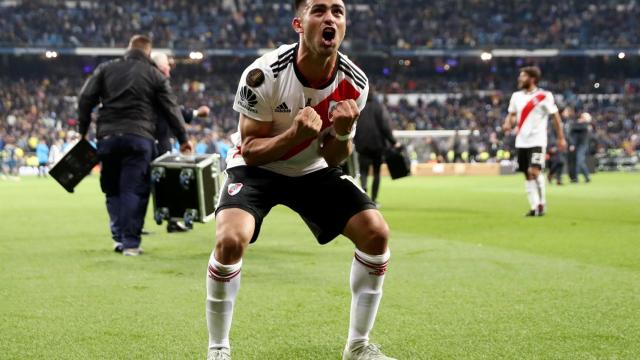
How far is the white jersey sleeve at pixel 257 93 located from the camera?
4.32m

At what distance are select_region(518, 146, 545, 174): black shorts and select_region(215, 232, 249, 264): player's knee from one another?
1004 cm

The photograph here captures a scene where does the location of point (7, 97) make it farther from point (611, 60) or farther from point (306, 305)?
point (306, 305)

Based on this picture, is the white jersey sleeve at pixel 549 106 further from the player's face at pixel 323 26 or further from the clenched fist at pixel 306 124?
the clenched fist at pixel 306 124

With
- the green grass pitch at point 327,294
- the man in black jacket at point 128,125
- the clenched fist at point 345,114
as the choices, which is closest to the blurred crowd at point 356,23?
the green grass pitch at point 327,294

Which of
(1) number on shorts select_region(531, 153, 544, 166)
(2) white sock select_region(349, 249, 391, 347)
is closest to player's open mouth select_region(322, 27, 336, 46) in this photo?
(2) white sock select_region(349, 249, 391, 347)

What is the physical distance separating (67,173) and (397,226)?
184 inches

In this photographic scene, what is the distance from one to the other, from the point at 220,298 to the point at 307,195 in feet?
2.40

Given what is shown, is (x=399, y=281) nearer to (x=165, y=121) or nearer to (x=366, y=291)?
(x=366, y=291)

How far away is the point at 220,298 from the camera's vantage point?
4.18 metres

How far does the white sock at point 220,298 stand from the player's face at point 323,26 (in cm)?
108

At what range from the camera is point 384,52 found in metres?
57.6

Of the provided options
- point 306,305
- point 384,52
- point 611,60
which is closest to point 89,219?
point 306,305

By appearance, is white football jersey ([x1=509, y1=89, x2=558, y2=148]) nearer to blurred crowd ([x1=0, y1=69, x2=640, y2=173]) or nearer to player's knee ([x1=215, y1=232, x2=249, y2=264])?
player's knee ([x1=215, y1=232, x2=249, y2=264])

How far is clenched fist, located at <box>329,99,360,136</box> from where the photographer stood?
4.09m
